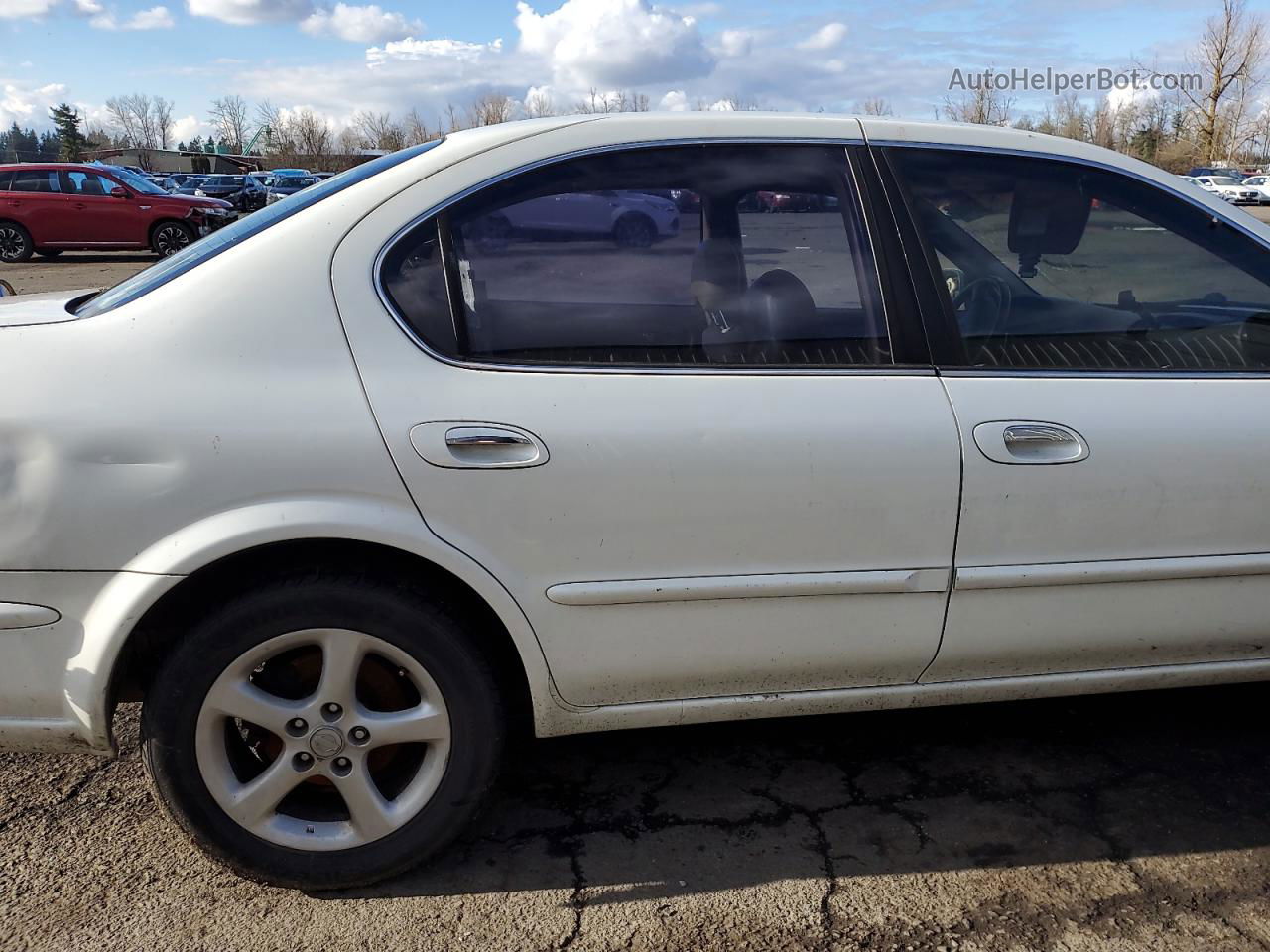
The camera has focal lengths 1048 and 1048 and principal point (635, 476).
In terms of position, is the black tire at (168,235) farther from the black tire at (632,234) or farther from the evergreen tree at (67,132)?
the evergreen tree at (67,132)

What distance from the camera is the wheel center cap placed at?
90.0 inches

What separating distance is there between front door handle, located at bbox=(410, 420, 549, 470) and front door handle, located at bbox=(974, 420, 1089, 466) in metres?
0.99

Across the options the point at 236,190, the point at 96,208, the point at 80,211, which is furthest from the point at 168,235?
the point at 236,190

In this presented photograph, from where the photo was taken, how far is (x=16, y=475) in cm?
207

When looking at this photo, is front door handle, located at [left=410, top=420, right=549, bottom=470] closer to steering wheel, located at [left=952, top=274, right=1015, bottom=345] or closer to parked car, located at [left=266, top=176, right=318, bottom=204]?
steering wheel, located at [left=952, top=274, right=1015, bottom=345]

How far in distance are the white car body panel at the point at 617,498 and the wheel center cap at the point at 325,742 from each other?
0.42 meters

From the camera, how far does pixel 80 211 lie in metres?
18.9

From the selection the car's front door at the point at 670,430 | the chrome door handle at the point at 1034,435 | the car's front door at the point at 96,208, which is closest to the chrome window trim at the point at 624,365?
the car's front door at the point at 670,430

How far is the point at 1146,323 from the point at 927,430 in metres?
0.76

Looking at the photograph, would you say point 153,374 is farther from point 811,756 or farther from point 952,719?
point 952,719

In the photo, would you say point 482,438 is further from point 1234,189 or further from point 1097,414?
point 1234,189

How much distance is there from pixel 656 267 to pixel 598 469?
1.74ft

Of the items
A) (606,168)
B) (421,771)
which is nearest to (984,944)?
(421,771)

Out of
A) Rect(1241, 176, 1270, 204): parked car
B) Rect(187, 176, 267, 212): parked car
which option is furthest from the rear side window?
Rect(1241, 176, 1270, 204): parked car
